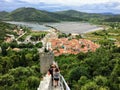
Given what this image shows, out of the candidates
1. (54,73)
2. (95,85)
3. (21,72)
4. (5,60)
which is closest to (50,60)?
(54,73)

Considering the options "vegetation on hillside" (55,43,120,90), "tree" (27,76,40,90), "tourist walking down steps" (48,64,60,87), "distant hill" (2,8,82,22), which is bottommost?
"distant hill" (2,8,82,22)

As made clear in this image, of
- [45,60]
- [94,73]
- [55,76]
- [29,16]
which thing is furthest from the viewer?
[29,16]

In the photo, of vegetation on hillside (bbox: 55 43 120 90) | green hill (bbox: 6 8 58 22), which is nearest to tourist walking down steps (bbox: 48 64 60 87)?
vegetation on hillside (bbox: 55 43 120 90)

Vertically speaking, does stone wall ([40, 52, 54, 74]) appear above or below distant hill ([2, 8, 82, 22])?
above

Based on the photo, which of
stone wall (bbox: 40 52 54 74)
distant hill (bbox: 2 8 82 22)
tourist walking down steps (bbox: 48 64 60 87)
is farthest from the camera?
distant hill (bbox: 2 8 82 22)

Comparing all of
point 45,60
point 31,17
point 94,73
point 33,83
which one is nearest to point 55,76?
point 45,60

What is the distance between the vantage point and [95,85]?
687 inches

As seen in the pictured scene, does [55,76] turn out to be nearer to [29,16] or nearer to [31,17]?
[31,17]

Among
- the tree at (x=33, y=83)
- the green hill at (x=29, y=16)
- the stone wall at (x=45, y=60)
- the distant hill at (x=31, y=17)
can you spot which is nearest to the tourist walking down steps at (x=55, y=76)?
the stone wall at (x=45, y=60)

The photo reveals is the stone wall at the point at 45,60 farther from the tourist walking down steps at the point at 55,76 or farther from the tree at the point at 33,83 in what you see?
the tree at the point at 33,83

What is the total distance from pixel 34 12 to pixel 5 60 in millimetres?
122956

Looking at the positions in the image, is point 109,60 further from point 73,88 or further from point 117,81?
point 73,88

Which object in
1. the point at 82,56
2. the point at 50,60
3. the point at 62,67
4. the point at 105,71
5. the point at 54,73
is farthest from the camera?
the point at 82,56

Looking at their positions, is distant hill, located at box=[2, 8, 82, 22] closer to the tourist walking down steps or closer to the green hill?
the green hill
